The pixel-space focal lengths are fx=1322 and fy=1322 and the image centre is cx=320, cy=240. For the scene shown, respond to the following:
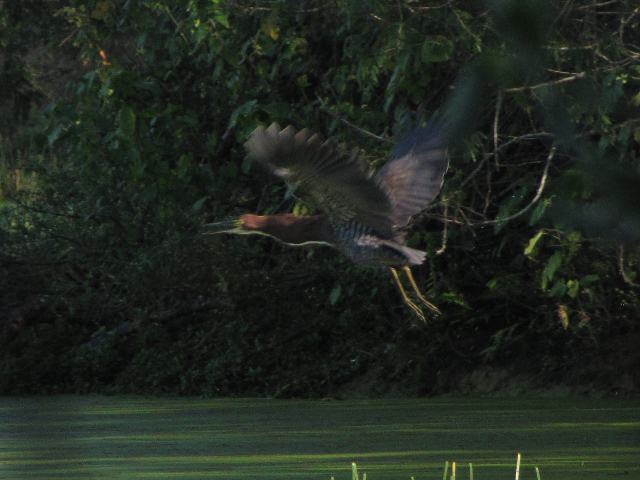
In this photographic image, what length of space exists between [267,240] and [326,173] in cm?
310

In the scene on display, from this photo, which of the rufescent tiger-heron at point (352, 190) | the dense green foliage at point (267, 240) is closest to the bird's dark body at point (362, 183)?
the rufescent tiger-heron at point (352, 190)

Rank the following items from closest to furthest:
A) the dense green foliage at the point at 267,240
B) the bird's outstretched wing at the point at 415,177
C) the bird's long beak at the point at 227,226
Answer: the bird's outstretched wing at the point at 415,177
the bird's long beak at the point at 227,226
the dense green foliage at the point at 267,240

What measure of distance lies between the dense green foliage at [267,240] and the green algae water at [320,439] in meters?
0.58

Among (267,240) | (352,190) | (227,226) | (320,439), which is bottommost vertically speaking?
(320,439)

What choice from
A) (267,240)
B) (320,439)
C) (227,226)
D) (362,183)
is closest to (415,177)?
(362,183)

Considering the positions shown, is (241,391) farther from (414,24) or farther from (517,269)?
(414,24)

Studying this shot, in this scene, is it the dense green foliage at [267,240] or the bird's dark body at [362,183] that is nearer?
the bird's dark body at [362,183]

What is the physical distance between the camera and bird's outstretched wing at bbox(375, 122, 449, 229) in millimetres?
5691

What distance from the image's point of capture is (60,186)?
8.86 metres

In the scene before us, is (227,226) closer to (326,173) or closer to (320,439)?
(326,173)

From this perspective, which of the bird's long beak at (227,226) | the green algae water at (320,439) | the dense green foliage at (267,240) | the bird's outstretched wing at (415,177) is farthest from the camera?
the dense green foliage at (267,240)

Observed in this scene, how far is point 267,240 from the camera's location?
8.45 metres

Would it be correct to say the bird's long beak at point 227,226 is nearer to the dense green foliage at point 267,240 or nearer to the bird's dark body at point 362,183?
the bird's dark body at point 362,183

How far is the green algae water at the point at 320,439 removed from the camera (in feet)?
16.9
